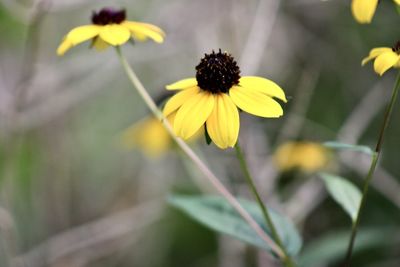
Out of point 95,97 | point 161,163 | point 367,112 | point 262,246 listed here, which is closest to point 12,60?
point 95,97

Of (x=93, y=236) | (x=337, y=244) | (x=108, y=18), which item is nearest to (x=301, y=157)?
(x=337, y=244)

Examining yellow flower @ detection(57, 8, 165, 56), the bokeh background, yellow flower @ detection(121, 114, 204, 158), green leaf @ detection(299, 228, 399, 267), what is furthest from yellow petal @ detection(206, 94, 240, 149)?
yellow flower @ detection(121, 114, 204, 158)

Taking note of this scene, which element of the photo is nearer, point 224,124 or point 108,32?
point 224,124

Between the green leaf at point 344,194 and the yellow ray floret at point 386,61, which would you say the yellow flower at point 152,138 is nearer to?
the green leaf at point 344,194

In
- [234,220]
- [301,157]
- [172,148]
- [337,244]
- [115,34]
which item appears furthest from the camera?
[172,148]

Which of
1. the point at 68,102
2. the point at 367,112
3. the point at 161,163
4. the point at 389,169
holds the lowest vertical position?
the point at 161,163

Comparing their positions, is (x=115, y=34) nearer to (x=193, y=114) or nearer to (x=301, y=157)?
(x=193, y=114)

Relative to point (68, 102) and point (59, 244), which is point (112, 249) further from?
point (68, 102)
